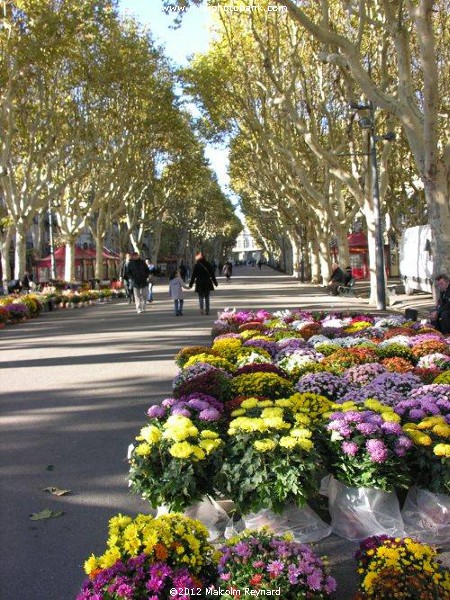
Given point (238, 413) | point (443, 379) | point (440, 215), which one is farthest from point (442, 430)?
point (440, 215)

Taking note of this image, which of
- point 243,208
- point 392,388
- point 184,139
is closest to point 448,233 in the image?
point 392,388

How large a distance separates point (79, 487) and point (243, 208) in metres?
63.4

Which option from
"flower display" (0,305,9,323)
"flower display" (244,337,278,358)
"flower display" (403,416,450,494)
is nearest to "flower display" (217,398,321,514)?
"flower display" (403,416,450,494)

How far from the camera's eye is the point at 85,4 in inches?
892

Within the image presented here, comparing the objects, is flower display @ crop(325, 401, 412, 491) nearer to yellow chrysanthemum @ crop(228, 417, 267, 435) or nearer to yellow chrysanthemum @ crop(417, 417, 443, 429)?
yellow chrysanthemum @ crop(417, 417, 443, 429)

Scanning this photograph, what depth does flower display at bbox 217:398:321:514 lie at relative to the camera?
13.5 ft

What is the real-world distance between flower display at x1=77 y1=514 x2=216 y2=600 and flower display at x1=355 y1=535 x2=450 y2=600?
75cm

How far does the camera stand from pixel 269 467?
422 cm

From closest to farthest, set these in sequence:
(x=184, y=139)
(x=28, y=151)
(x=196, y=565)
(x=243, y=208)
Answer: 1. (x=196, y=565)
2. (x=28, y=151)
3. (x=184, y=139)
4. (x=243, y=208)

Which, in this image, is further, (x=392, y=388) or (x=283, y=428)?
(x=392, y=388)

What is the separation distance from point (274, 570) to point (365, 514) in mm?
1462

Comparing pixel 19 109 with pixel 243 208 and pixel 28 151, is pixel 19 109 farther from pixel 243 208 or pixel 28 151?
pixel 243 208

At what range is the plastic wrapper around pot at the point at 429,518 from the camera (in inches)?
170

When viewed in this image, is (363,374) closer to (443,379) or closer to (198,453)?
(443,379)
